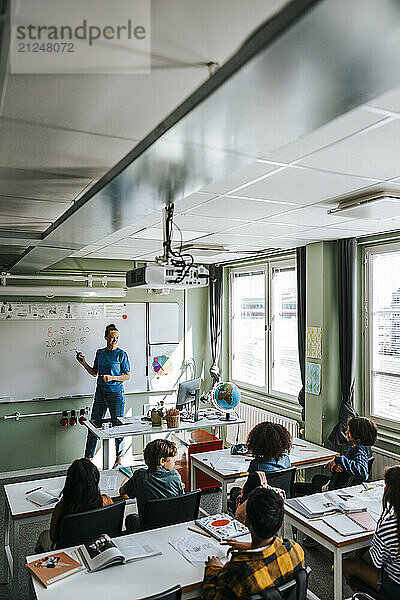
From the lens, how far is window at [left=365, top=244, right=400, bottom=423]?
15.7 ft

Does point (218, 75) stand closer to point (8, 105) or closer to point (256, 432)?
point (8, 105)

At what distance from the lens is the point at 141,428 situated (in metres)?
5.11

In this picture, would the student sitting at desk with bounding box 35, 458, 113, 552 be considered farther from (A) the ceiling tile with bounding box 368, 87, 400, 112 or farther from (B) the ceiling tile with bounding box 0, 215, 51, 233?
(A) the ceiling tile with bounding box 368, 87, 400, 112

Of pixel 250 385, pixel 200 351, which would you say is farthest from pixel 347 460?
pixel 200 351

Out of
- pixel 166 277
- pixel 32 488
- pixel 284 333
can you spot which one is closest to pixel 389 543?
pixel 166 277

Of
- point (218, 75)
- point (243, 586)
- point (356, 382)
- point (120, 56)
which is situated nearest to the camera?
point (218, 75)

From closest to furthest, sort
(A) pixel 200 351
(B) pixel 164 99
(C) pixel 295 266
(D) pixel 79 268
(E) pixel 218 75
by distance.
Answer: (E) pixel 218 75 → (B) pixel 164 99 → (C) pixel 295 266 → (D) pixel 79 268 → (A) pixel 200 351

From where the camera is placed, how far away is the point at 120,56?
5.03ft

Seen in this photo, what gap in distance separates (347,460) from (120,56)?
3.30m

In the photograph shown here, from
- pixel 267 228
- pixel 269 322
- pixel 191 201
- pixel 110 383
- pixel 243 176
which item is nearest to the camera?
pixel 243 176

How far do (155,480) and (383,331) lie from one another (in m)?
2.78

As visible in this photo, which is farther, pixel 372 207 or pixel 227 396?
pixel 227 396

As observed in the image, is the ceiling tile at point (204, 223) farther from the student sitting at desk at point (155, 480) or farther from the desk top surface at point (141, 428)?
the desk top surface at point (141, 428)

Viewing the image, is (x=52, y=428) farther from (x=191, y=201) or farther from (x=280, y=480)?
(x=191, y=201)
